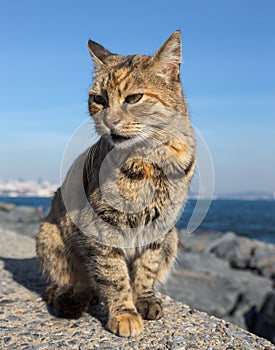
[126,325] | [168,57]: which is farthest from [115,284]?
[168,57]

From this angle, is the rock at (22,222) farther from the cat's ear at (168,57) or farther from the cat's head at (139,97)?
the cat's ear at (168,57)

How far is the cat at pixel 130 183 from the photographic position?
3.28 m

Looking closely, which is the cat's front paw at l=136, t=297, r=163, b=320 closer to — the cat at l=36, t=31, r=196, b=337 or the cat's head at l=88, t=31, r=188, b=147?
the cat at l=36, t=31, r=196, b=337

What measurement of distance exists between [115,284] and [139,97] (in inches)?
58.9

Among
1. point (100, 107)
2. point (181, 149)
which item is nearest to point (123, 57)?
point (100, 107)

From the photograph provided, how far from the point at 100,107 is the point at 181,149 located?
736 mm

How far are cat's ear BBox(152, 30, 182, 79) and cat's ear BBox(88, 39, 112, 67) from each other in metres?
0.53

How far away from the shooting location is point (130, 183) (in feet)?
10.9

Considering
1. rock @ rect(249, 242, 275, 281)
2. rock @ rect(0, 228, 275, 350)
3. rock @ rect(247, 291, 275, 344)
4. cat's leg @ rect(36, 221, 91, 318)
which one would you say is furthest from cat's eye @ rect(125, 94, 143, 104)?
rock @ rect(249, 242, 275, 281)

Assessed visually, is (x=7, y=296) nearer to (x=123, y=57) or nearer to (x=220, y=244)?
(x=123, y=57)

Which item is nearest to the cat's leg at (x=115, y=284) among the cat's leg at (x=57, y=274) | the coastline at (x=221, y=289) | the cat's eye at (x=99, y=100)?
the cat's leg at (x=57, y=274)

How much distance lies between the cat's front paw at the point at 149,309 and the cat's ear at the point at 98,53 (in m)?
2.10

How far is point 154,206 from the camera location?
3375 millimetres

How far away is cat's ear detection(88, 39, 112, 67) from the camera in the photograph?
3738 mm
